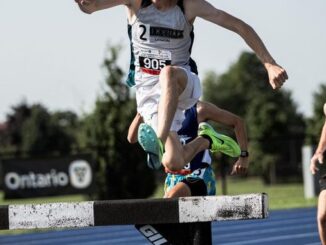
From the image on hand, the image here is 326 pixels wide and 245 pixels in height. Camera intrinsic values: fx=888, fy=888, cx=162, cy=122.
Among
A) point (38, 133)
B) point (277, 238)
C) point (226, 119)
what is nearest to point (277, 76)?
point (226, 119)

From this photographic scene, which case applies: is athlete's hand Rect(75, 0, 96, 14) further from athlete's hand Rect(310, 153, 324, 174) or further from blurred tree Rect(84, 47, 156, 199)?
blurred tree Rect(84, 47, 156, 199)

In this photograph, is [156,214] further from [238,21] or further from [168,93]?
[238,21]

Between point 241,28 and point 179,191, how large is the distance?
1296 mm

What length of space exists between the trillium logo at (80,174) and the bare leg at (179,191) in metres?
13.5

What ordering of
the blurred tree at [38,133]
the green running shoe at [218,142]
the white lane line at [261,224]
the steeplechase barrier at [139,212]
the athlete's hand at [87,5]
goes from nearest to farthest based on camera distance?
1. the steeplechase barrier at [139,212]
2. the athlete's hand at [87,5]
3. the green running shoe at [218,142]
4. the white lane line at [261,224]
5. the blurred tree at [38,133]

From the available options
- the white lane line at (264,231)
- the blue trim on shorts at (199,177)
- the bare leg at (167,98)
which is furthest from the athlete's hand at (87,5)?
the white lane line at (264,231)

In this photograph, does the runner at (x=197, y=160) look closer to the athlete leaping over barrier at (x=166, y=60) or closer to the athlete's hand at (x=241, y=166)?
the athlete's hand at (x=241, y=166)

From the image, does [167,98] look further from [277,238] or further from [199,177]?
[277,238]

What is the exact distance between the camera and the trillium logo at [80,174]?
64.8 ft

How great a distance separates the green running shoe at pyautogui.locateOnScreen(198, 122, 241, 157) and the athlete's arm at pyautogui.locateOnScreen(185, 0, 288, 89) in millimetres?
1018

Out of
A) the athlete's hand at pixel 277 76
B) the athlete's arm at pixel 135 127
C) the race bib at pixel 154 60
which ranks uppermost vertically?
the race bib at pixel 154 60

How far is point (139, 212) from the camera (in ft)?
15.4

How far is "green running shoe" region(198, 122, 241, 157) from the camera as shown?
21.6 feet

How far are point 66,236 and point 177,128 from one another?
781cm
